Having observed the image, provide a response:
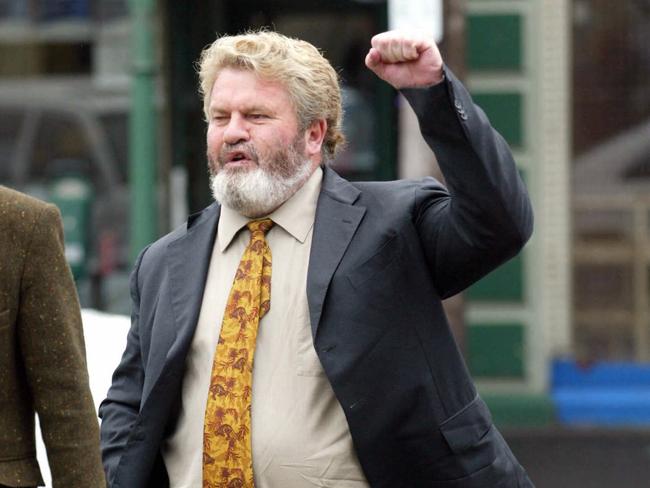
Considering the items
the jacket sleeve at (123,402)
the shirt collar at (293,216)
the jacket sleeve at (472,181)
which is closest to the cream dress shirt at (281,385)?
the shirt collar at (293,216)

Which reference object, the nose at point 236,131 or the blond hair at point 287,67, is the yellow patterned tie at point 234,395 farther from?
the blond hair at point 287,67

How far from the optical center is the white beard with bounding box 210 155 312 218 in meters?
3.18

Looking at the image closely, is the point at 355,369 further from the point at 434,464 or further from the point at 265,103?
the point at 265,103

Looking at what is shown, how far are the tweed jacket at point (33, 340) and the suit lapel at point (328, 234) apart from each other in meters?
0.52

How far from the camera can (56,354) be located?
313 cm

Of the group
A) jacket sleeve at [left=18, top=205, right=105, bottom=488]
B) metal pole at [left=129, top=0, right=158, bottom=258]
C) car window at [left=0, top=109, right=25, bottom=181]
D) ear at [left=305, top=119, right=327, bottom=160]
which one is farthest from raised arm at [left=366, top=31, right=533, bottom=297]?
car window at [left=0, top=109, right=25, bottom=181]

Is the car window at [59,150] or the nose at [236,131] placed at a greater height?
the nose at [236,131]

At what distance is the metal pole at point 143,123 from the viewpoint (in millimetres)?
7500

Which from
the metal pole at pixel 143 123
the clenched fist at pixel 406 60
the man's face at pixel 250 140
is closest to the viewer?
the clenched fist at pixel 406 60

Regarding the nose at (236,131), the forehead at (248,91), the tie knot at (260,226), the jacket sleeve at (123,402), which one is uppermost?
the forehead at (248,91)

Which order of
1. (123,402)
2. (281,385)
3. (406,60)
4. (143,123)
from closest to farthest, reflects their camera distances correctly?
(406,60)
(281,385)
(123,402)
(143,123)

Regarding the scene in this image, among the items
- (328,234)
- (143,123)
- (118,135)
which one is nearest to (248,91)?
(328,234)

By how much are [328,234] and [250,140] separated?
0.26 meters

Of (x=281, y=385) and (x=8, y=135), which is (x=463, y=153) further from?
(x=8, y=135)
